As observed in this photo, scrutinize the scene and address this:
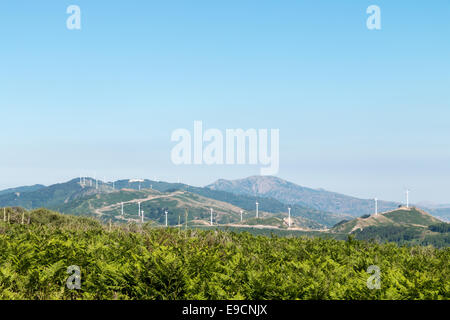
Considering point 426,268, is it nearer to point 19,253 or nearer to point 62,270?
point 62,270

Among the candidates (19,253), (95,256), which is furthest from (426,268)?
(19,253)

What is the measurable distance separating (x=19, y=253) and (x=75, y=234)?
35.5 ft

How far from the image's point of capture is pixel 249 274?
16391 millimetres

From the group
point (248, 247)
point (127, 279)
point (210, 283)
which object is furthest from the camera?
point (248, 247)
